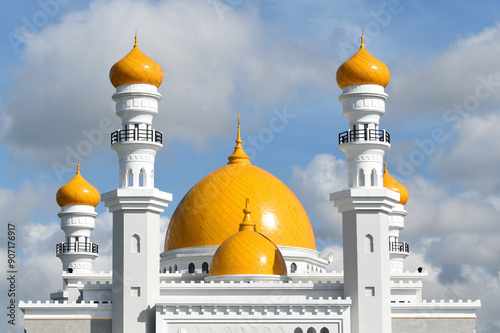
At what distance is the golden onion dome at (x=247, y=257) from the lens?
5647 centimetres

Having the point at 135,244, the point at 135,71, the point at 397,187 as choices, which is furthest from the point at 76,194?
the point at 397,187

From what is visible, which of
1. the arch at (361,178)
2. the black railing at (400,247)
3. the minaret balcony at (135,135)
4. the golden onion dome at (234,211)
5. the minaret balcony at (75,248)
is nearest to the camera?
the minaret balcony at (135,135)

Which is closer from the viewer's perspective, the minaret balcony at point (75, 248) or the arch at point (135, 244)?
the arch at point (135, 244)

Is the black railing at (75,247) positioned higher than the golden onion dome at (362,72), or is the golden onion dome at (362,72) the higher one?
the golden onion dome at (362,72)

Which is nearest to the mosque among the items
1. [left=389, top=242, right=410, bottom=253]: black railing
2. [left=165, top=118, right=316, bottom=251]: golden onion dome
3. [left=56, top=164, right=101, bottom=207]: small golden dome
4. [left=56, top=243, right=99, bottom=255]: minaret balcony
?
[left=165, top=118, right=316, bottom=251]: golden onion dome

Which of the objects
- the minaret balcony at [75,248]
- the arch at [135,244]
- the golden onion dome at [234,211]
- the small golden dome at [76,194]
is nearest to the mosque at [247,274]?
the arch at [135,244]

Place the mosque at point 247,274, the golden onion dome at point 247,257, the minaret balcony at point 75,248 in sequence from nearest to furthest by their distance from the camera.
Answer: the mosque at point 247,274 → the golden onion dome at point 247,257 → the minaret balcony at point 75,248

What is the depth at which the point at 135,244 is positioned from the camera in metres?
54.6

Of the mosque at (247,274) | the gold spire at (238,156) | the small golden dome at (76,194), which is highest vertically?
the gold spire at (238,156)

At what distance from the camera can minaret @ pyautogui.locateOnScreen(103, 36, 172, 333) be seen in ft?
177

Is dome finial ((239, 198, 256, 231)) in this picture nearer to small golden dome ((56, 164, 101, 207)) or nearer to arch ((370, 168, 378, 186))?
arch ((370, 168, 378, 186))

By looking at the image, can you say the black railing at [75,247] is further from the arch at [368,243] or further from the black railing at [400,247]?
the arch at [368,243]

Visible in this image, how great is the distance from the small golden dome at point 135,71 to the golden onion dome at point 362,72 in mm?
8958

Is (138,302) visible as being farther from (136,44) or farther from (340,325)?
(136,44)
